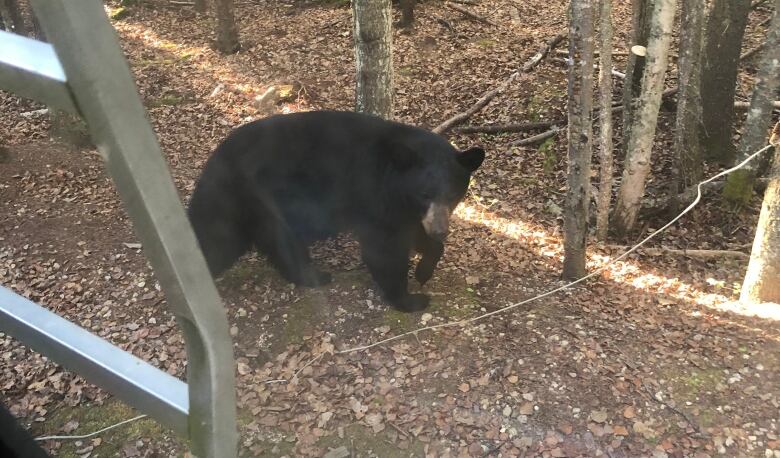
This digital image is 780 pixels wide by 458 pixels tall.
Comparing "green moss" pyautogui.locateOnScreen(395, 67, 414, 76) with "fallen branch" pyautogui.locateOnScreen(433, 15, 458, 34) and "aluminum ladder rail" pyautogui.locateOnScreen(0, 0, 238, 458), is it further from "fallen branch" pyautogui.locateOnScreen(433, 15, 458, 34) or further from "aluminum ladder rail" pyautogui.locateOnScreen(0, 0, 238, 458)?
"aluminum ladder rail" pyautogui.locateOnScreen(0, 0, 238, 458)

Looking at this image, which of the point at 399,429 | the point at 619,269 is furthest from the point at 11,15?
the point at 619,269

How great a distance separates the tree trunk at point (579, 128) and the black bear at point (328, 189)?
845 mm

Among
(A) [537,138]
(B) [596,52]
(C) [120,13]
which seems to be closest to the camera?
(A) [537,138]

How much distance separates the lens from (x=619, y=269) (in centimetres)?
557

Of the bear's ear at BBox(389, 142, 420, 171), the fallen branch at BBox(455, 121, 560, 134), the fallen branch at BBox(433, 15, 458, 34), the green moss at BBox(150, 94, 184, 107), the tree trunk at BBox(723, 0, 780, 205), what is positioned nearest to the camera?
the bear's ear at BBox(389, 142, 420, 171)

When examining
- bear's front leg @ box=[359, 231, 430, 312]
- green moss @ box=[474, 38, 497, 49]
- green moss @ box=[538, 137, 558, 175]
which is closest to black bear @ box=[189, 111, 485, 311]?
bear's front leg @ box=[359, 231, 430, 312]

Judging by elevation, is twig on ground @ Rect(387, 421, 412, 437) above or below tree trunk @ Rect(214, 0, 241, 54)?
below

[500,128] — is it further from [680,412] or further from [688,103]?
[680,412]

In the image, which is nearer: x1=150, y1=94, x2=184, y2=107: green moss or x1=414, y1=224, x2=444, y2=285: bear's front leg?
x1=414, y1=224, x2=444, y2=285: bear's front leg

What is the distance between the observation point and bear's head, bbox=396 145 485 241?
15.2ft

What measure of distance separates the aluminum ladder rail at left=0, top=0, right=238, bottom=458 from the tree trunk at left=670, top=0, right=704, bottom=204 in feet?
18.5

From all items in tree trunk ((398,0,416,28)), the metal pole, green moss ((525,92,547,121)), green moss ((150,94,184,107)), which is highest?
the metal pole

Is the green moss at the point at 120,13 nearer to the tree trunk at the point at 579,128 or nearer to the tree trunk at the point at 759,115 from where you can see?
the tree trunk at the point at 579,128

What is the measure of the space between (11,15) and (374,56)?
21.3 feet
